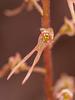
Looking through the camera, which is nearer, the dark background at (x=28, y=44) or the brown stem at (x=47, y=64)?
the brown stem at (x=47, y=64)

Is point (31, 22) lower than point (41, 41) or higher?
lower

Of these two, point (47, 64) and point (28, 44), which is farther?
point (28, 44)

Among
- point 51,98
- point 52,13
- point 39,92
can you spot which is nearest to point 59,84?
point 51,98

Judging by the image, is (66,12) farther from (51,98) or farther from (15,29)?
(51,98)

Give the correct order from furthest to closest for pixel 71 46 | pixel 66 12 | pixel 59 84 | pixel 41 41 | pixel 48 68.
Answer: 1. pixel 71 46
2. pixel 66 12
3. pixel 59 84
4. pixel 48 68
5. pixel 41 41

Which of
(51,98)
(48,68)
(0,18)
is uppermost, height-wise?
(0,18)

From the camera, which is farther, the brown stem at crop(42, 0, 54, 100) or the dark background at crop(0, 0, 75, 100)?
the dark background at crop(0, 0, 75, 100)

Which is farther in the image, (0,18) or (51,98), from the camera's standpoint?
(0,18)

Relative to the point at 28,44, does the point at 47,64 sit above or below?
above
